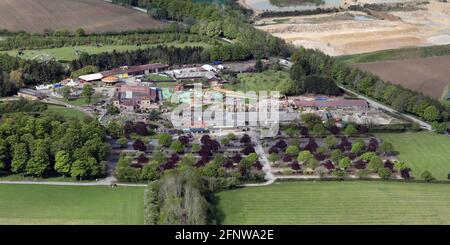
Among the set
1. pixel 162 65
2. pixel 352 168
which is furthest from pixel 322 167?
pixel 162 65

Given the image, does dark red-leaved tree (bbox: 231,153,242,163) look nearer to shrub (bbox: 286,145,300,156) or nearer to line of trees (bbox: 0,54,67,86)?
shrub (bbox: 286,145,300,156)

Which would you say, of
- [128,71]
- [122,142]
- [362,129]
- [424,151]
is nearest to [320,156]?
[362,129]

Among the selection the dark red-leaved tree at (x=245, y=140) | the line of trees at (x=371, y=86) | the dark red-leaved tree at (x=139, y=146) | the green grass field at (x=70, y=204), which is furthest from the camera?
the line of trees at (x=371, y=86)

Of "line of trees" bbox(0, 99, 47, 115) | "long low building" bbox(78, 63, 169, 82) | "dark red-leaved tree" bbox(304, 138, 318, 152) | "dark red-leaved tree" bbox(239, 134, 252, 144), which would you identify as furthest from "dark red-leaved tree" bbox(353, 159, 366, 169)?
"long low building" bbox(78, 63, 169, 82)

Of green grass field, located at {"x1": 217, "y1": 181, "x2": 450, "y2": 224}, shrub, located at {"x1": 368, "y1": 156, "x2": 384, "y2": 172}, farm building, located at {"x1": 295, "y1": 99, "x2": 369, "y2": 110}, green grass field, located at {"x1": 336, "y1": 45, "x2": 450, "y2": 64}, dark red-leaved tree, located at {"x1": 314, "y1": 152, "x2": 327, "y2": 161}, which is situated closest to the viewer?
green grass field, located at {"x1": 217, "y1": 181, "x2": 450, "y2": 224}

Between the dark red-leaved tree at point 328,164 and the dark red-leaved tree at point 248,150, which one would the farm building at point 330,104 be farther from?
the dark red-leaved tree at point 328,164

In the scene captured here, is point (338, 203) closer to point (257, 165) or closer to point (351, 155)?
point (257, 165)

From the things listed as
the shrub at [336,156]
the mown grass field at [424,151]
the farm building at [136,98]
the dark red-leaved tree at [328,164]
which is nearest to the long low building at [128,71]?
the farm building at [136,98]
